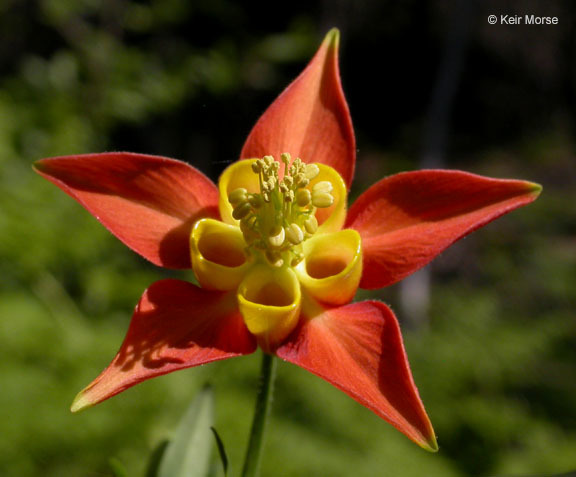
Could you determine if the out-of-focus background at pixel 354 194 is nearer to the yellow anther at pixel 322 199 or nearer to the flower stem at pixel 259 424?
the yellow anther at pixel 322 199

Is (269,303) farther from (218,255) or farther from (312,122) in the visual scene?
(312,122)

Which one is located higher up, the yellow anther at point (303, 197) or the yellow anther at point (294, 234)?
the yellow anther at point (303, 197)

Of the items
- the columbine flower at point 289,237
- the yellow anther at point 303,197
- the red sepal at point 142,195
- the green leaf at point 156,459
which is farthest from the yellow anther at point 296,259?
the green leaf at point 156,459

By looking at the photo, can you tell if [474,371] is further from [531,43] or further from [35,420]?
[531,43]

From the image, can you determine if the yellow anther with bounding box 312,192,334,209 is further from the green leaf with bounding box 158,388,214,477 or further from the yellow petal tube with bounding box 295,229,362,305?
the green leaf with bounding box 158,388,214,477

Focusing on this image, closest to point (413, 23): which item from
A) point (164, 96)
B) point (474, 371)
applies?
point (164, 96)

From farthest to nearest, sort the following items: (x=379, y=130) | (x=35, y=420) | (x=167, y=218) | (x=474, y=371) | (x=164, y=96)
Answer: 1. (x=379, y=130)
2. (x=164, y=96)
3. (x=474, y=371)
4. (x=35, y=420)
5. (x=167, y=218)

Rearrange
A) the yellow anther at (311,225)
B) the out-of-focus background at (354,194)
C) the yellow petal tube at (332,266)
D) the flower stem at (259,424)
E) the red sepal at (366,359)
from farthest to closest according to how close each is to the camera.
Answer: the out-of-focus background at (354,194)
the yellow anther at (311,225)
the yellow petal tube at (332,266)
the flower stem at (259,424)
the red sepal at (366,359)
